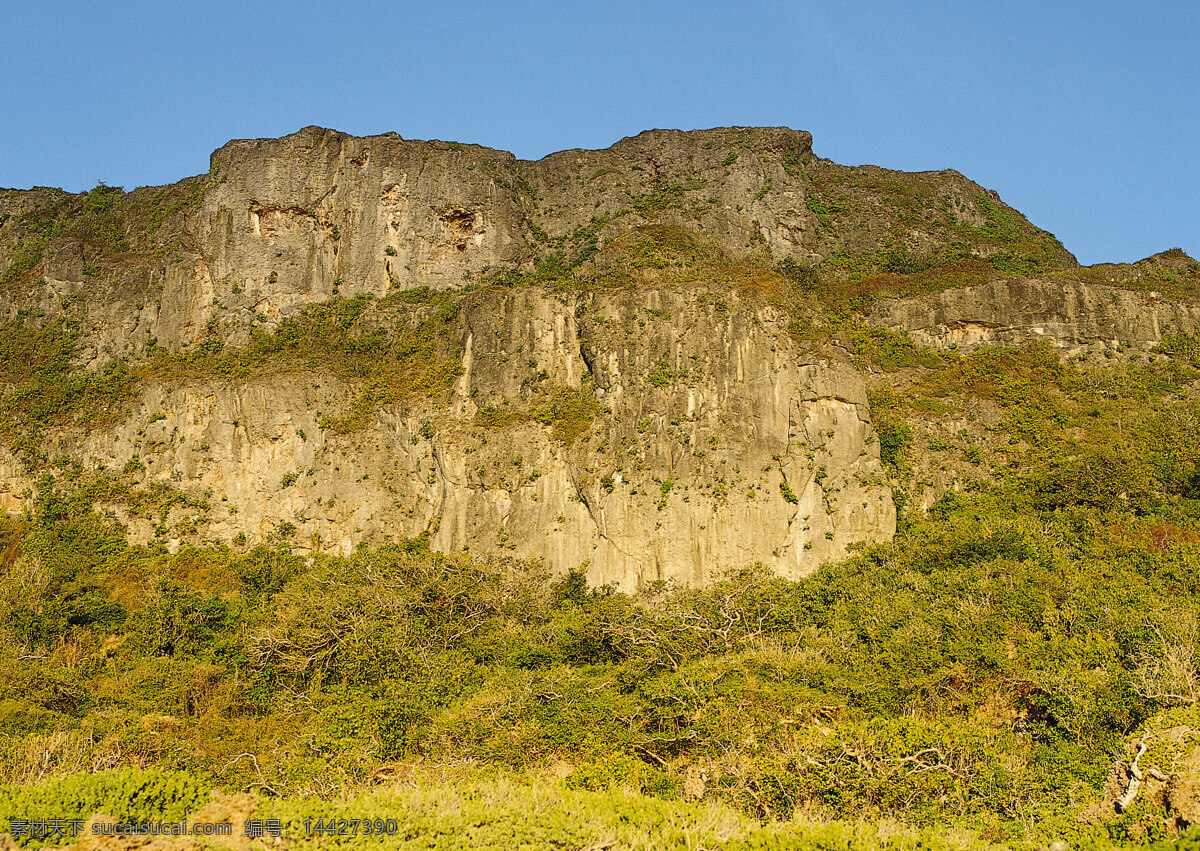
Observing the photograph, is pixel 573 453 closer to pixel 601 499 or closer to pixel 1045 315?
pixel 601 499

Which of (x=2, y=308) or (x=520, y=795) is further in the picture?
(x=2, y=308)

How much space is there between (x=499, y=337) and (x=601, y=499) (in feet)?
29.7

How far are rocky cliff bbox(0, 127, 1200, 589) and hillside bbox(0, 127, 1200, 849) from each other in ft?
0.58

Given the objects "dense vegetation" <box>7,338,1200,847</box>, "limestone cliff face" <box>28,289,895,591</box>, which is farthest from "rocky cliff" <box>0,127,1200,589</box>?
"dense vegetation" <box>7,338,1200,847</box>

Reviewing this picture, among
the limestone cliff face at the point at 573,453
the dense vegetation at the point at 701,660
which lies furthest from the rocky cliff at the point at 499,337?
the dense vegetation at the point at 701,660

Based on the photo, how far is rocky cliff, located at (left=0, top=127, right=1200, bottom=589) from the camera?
37812 mm

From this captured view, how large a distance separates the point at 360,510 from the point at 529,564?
7.68 metres

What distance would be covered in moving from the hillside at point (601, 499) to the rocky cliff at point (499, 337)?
0.58ft

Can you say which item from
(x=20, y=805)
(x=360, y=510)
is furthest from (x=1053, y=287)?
(x=20, y=805)

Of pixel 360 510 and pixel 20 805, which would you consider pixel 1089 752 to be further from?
pixel 360 510

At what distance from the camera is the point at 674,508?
36.8 meters

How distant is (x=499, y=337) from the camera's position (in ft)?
140

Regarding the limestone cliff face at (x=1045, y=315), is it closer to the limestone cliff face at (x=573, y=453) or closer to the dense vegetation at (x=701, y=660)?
the dense vegetation at (x=701, y=660)

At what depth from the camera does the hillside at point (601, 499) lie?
2253 cm
